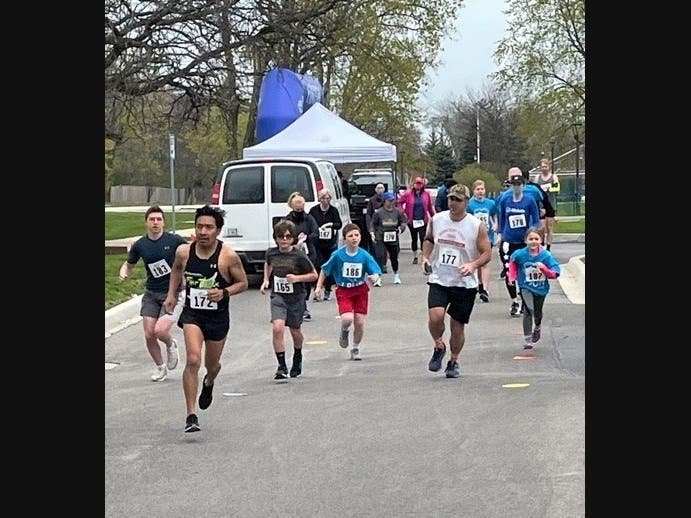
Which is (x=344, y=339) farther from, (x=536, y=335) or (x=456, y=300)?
(x=536, y=335)

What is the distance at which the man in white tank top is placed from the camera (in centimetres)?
1120

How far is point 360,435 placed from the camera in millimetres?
8766

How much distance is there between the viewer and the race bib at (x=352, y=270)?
12516 mm

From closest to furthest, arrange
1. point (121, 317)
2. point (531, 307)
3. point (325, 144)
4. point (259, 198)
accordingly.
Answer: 1. point (531, 307)
2. point (121, 317)
3. point (259, 198)
4. point (325, 144)

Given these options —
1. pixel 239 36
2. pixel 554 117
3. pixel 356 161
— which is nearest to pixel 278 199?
pixel 239 36

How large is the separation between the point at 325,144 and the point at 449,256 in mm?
16057

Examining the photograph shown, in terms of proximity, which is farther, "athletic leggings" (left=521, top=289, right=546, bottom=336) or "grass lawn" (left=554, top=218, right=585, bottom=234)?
"grass lawn" (left=554, top=218, right=585, bottom=234)

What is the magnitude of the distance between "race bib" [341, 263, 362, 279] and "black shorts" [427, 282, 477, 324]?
1.39 meters

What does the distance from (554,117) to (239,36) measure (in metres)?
33.0

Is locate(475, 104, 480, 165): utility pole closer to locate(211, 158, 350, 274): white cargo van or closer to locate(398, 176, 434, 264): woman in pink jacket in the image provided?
locate(398, 176, 434, 264): woman in pink jacket

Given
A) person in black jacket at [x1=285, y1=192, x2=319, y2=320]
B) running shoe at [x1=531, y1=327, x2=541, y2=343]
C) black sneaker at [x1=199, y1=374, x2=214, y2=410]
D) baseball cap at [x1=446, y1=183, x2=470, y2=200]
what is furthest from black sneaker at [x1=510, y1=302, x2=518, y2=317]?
black sneaker at [x1=199, y1=374, x2=214, y2=410]

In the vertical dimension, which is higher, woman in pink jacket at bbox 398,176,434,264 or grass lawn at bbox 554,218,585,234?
woman in pink jacket at bbox 398,176,434,264

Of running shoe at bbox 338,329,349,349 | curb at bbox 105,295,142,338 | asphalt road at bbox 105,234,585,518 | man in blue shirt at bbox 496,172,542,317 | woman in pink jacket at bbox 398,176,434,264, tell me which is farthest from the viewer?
woman in pink jacket at bbox 398,176,434,264

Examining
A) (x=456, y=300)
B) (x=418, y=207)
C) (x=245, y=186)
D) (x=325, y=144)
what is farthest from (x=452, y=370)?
(x=325, y=144)
